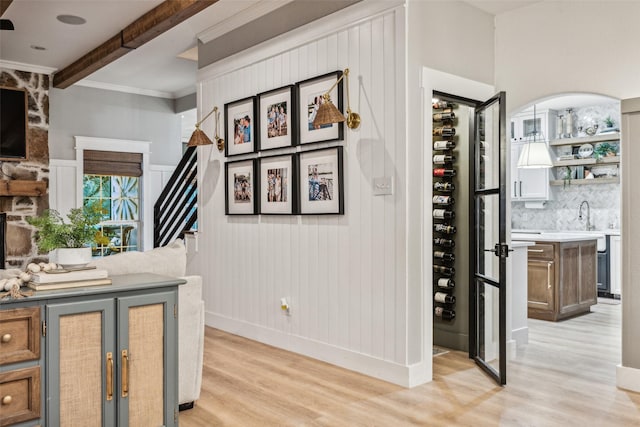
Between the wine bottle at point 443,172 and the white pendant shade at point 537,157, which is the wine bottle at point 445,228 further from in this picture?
the white pendant shade at point 537,157

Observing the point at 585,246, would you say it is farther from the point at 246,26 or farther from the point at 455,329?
the point at 246,26

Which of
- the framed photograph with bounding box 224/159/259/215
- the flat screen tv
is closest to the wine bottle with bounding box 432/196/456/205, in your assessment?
the framed photograph with bounding box 224/159/259/215

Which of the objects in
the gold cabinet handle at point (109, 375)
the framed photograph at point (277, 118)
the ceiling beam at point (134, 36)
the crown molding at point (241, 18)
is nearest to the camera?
the gold cabinet handle at point (109, 375)

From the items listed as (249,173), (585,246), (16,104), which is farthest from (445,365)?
(16,104)

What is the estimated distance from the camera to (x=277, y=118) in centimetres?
467

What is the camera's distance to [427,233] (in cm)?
381

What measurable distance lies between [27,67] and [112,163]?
1.68 metres

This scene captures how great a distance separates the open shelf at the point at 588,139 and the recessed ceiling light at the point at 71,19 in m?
6.90

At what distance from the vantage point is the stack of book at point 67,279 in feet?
7.95

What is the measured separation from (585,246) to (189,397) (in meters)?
5.23

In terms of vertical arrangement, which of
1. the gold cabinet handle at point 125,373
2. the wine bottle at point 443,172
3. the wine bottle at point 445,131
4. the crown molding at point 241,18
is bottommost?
the gold cabinet handle at point 125,373

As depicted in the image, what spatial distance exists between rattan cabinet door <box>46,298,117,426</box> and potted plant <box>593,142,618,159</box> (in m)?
7.68

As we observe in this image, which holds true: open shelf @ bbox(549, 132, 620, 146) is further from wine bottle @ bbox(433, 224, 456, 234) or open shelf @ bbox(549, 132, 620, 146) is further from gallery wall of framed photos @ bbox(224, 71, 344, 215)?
gallery wall of framed photos @ bbox(224, 71, 344, 215)

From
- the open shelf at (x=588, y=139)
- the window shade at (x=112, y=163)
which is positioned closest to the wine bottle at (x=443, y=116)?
the open shelf at (x=588, y=139)
